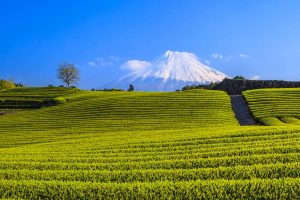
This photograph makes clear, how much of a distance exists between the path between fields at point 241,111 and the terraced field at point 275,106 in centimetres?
59

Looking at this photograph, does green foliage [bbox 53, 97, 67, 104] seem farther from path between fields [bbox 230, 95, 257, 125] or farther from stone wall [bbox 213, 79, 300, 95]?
path between fields [bbox 230, 95, 257, 125]

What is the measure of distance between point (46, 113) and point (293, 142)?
40.1 m

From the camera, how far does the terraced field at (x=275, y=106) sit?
41500 mm

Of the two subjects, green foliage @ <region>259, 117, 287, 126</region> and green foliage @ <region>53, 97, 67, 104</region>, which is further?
green foliage @ <region>53, 97, 67, 104</region>

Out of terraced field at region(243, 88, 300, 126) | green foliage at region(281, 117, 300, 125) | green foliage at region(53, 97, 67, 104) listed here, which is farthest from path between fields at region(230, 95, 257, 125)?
green foliage at region(53, 97, 67, 104)

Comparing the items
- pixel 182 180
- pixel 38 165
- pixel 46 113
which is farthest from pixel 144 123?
pixel 182 180

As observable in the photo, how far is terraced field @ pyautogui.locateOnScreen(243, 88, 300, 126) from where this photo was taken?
136 feet

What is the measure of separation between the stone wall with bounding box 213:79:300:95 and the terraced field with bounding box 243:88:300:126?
22.8ft

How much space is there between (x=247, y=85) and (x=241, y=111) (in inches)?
741

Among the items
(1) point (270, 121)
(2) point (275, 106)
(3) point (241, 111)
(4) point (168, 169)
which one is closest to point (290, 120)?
(1) point (270, 121)

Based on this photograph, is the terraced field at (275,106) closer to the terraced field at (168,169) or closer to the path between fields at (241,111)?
the path between fields at (241,111)

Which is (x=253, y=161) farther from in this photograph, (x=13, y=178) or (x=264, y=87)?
(x=264, y=87)

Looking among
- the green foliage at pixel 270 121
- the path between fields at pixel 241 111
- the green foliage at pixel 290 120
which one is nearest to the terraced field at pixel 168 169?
the green foliage at pixel 270 121

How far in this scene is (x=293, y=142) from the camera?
1717 cm
